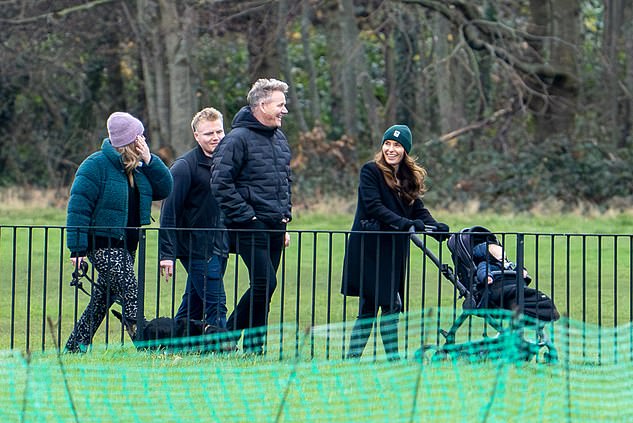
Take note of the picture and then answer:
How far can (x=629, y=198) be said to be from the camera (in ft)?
81.6

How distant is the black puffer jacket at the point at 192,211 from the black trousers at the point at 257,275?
8.1 inches

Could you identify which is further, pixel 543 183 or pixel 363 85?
pixel 363 85

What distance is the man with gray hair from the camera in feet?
30.2

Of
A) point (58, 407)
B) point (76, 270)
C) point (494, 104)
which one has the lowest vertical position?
point (58, 407)

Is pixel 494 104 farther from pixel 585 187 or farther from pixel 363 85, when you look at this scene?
pixel 585 187

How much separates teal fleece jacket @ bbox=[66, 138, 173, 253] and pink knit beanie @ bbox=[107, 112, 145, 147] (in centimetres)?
8

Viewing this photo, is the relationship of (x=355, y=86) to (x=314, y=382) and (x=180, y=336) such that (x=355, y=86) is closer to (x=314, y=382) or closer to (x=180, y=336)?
(x=180, y=336)

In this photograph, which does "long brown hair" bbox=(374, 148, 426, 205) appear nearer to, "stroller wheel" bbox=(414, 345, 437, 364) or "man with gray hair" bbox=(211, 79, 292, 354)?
"man with gray hair" bbox=(211, 79, 292, 354)

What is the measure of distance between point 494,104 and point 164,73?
8.20m

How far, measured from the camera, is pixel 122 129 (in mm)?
9227

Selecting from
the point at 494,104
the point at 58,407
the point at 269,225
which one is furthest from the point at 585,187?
the point at 58,407

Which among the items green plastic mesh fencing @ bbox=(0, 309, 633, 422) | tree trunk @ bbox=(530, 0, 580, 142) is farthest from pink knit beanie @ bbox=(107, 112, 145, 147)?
tree trunk @ bbox=(530, 0, 580, 142)

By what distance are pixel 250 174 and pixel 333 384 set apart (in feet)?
6.67

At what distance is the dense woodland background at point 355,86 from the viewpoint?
25.6 metres
